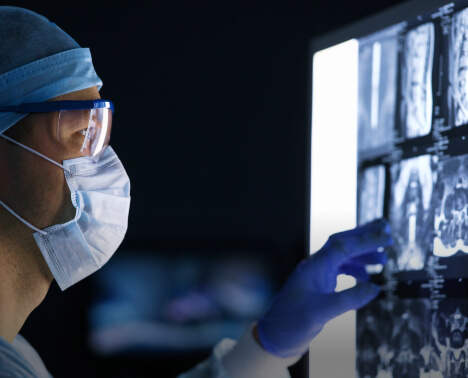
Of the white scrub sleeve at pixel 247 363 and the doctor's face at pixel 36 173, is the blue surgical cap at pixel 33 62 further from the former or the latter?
the white scrub sleeve at pixel 247 363

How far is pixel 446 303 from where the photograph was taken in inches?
37.6

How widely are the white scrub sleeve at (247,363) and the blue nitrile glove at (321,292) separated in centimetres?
2

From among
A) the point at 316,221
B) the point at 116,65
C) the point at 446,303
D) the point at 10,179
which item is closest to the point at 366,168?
the point at 316,221

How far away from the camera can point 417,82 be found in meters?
1.04

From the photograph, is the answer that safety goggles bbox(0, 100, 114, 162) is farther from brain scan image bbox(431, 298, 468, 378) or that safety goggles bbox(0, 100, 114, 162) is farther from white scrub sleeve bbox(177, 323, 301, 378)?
brain scan image bbox(431, 298, 468, 378)

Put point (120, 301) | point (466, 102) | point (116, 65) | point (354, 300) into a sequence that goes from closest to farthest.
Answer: point (466, 102) < point (354, 300) < point (120, 301) < point (116, 65)

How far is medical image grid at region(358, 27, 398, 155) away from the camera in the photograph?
1.09 m

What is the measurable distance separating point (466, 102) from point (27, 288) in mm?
831

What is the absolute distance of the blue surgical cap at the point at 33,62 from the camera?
1.17 metres

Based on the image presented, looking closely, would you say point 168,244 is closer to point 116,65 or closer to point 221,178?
point 221,178

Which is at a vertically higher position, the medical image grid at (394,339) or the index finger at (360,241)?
the index finger at (360,241)

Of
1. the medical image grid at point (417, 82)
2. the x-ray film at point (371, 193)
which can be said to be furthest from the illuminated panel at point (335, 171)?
the medical image grid at point (417, 82)

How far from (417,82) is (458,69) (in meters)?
0.08

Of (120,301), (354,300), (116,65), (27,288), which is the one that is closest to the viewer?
(354,300)
